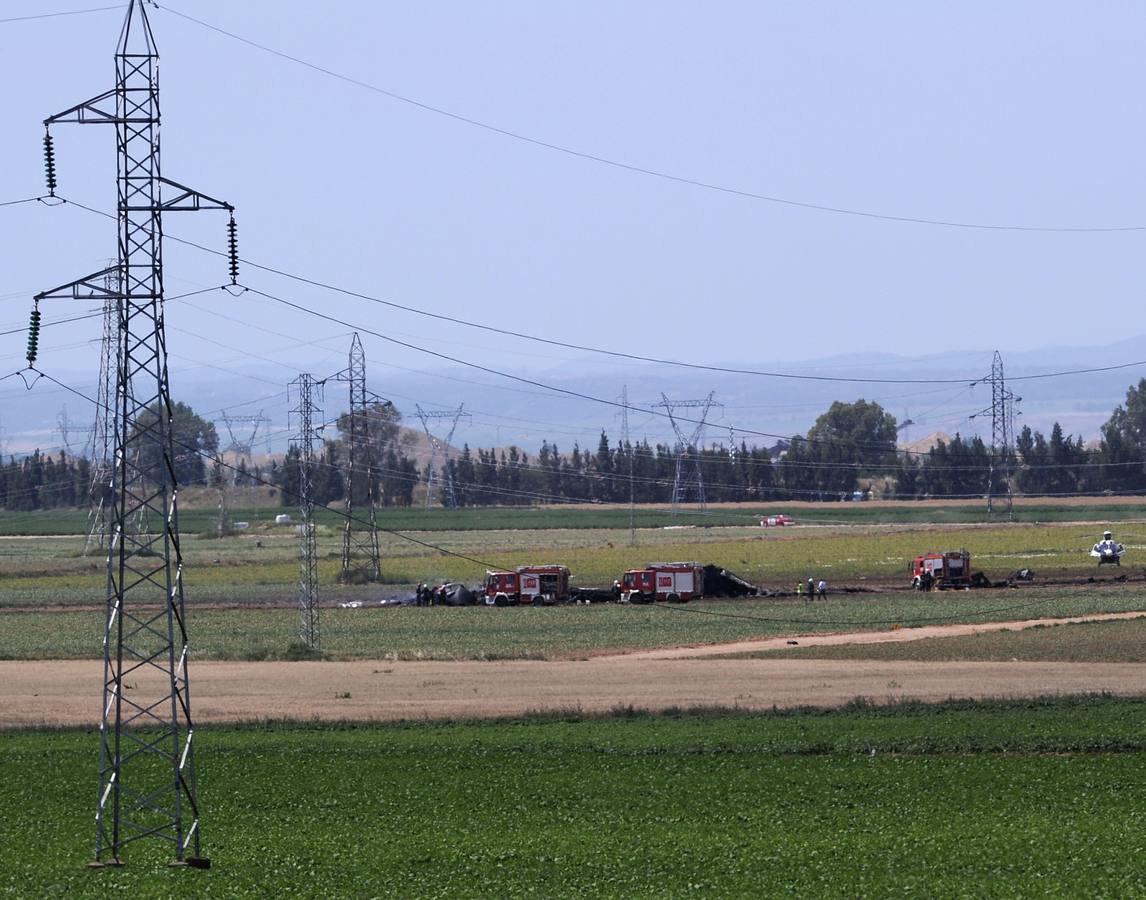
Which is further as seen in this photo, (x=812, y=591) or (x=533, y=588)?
(x=533, y=588)

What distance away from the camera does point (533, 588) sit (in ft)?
283

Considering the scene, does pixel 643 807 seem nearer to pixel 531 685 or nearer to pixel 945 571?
pixel 531 685

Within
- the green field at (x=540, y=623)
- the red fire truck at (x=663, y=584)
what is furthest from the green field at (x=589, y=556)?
the green field at (x=540, y=623)

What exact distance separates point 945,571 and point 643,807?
59.6 metres

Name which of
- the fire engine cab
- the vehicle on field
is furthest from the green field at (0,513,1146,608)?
the fire engine cab

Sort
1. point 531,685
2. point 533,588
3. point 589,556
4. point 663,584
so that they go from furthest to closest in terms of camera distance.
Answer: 1. point 589,556
2. point 533,588
3. point 663,584
4. point 531,685

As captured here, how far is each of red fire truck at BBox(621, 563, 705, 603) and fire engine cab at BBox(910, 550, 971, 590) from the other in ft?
40.6

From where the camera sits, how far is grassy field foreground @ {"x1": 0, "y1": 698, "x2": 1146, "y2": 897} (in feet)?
75.5

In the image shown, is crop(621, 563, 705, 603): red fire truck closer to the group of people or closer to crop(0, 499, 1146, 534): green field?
the group of people

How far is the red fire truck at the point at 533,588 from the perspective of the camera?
86062mm

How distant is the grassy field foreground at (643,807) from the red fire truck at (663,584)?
143 ft

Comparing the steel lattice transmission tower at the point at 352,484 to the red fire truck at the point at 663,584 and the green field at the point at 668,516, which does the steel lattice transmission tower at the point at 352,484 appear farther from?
the green field at the point at 668,516

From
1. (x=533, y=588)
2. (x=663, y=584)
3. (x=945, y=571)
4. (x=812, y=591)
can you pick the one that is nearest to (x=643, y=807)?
(x=812, y=591)

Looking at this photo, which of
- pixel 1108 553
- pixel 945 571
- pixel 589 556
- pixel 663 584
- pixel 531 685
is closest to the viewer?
pixel 531 685
